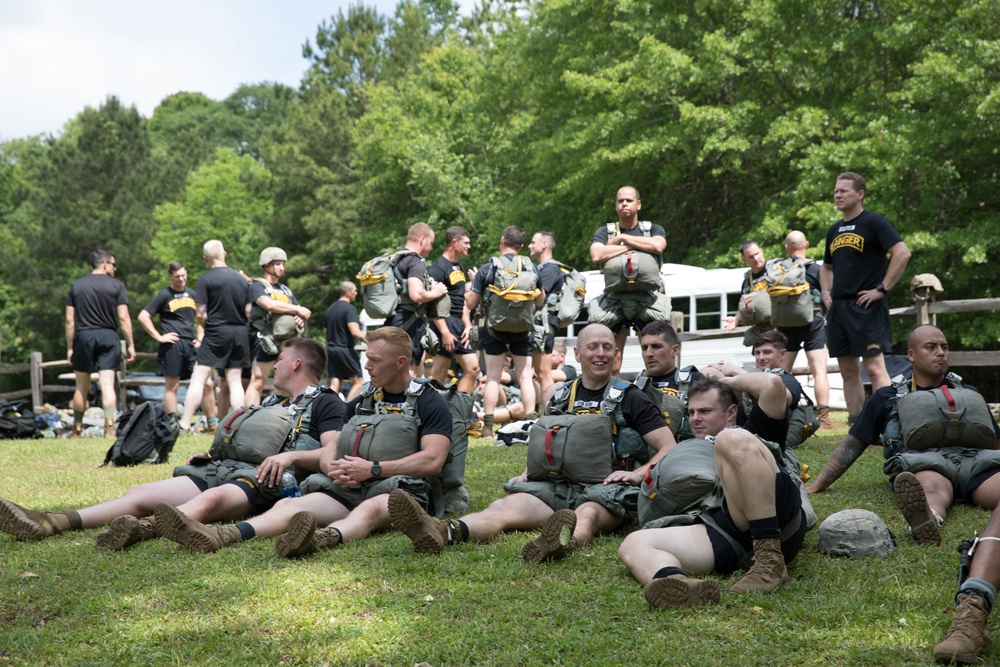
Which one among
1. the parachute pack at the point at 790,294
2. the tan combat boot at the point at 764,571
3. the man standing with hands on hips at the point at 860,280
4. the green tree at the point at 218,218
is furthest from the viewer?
the green tree at the point at 218,218

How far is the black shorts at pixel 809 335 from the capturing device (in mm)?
10062

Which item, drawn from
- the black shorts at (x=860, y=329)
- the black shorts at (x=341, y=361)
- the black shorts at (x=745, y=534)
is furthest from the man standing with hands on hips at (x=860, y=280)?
the black shorts at (x=341, y=361)

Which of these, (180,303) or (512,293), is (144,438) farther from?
(180,303)

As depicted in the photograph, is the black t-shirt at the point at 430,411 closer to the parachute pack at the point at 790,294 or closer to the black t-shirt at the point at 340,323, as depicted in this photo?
the parachute pack at the point at 790,294

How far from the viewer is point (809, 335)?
396 inches

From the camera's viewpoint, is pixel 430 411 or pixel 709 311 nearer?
pixel 430 411

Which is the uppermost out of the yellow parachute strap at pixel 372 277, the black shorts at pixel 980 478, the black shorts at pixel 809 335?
the yellow parachute strap at pixel 372 277

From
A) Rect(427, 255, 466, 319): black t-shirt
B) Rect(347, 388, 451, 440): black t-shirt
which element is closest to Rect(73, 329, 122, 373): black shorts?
Rect(427, 255, 466, 319): black t-shirt

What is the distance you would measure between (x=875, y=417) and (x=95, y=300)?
9709 millimetres

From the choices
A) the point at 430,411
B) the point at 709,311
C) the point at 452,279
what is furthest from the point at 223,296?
the point at 709,311

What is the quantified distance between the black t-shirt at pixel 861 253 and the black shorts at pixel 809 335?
6.58 feet

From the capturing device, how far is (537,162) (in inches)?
994

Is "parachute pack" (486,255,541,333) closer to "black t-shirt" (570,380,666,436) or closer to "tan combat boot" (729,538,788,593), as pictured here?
"black t-shirt" (570,380,666,436)

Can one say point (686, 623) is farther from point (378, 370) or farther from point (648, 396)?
point (378, 370)
